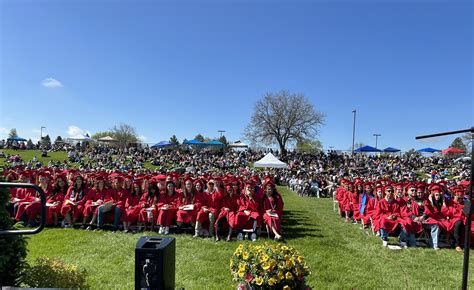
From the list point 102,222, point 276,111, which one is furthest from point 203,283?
point 276,111

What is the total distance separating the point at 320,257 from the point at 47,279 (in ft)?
17.9

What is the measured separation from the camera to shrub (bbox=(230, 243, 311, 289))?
367 centimetres

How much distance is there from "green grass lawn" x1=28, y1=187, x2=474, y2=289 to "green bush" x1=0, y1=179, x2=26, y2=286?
5.65ft

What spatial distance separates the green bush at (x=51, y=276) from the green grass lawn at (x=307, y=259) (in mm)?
1526

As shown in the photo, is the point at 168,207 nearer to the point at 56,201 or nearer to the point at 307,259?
the point at 56,201

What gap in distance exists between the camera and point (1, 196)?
3988 millimetres

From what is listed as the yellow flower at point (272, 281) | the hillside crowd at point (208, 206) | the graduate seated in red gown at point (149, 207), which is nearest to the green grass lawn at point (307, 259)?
the hillside crowd at point (208, 206)

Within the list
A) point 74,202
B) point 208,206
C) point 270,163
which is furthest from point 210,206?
point 270,163

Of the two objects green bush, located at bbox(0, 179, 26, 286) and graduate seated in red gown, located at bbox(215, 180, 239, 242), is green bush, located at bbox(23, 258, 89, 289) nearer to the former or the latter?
green bush, located at bbox(0, 179, 26, 286)

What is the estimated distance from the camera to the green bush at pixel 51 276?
4.04 m

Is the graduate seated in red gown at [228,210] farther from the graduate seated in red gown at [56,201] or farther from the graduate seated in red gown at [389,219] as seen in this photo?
the graduate seated in red gown at [56,201]

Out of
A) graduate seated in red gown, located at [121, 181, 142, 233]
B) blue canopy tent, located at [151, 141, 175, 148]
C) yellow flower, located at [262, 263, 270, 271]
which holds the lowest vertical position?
graduate seated in red gown, located at [121, 181, 142, 233]

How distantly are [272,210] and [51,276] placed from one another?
21.8 feet

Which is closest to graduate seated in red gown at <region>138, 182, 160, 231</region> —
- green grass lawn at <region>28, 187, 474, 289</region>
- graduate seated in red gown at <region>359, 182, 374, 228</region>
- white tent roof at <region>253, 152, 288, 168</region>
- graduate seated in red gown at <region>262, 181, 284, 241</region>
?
green grass lawn at <region>28, 187, 474, 289</region>
